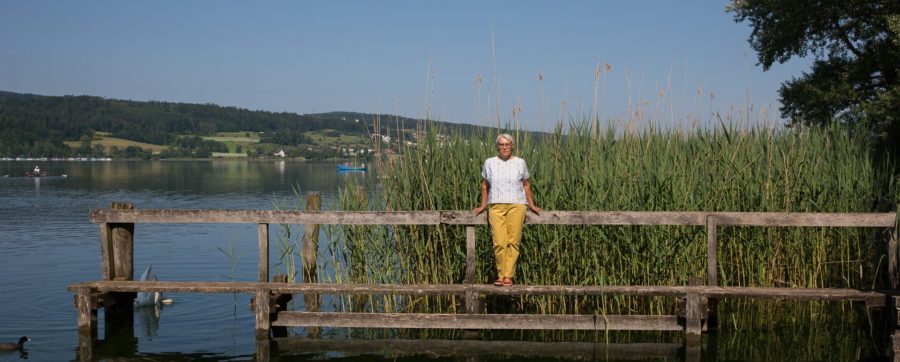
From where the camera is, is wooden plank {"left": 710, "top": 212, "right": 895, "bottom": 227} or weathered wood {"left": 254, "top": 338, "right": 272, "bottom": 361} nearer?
wooden plank {"left": 710, "top": 212, "right": 895, "bottom": 227}

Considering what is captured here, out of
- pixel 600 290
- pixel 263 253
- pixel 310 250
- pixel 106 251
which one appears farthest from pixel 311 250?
pixel 600 290

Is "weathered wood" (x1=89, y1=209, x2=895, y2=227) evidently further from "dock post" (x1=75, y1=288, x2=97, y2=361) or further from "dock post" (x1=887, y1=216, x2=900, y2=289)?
"dock post" (x1=75, y1=288, x2=97, y2=361)

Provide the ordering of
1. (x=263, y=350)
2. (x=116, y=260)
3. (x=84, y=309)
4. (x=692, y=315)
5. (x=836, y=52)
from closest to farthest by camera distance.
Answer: (x=692, y=315), (x=263, y=350), (x=84, y=309), (x=116, y=260), (x=836, y=52)

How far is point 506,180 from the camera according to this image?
10.7 m

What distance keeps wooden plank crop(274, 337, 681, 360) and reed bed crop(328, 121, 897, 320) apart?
1.52 feet

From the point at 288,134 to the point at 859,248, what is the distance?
190409 millimetres

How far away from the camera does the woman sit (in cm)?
1074

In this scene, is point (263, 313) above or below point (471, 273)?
below

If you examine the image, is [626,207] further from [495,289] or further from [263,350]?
[263,350]

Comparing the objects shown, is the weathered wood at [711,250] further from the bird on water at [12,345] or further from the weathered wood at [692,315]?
the bird on water at [12,345]

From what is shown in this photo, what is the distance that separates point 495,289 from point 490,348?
1033 mm

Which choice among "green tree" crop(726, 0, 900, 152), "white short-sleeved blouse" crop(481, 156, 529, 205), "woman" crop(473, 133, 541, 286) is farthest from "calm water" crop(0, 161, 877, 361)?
"green tree" crop(726, 0, 900, 152)

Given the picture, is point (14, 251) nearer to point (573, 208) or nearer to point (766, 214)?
point (573, 208)

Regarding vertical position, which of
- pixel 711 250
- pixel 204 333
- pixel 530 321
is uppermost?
pixel 711 250
